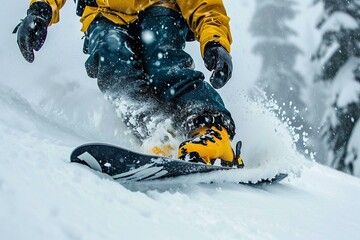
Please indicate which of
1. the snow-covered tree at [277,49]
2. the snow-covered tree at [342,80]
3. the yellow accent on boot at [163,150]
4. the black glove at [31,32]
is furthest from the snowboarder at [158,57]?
the snow-covered tree at [277,49]

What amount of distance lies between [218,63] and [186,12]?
571mm

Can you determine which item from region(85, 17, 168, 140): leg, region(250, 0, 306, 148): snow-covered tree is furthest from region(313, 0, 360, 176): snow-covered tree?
region(85, 17, 168, 140): leg

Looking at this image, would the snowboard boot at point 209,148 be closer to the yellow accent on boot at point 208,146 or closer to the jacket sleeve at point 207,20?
the yellow accent on boot at point 208,146

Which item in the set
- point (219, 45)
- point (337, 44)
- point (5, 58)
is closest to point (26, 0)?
point (5, 58)

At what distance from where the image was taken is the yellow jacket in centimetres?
243

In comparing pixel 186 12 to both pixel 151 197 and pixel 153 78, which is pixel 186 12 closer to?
pixel 153 78

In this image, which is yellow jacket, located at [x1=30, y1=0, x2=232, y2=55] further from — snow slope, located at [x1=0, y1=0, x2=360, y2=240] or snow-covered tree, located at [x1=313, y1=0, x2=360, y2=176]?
snow-covered tree, located at [x1=313, y1=0, x2=360, y2=176]

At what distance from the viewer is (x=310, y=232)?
129 centimetres

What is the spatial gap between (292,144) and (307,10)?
32.8ft

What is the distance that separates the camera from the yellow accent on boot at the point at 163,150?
1896 millimetres

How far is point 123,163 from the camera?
1273 millimetres

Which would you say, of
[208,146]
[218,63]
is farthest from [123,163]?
[218,63]

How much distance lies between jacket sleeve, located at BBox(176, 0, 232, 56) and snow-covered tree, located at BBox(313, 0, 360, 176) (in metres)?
7.32

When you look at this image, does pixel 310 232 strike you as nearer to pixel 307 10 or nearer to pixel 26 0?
pixel 26 0
